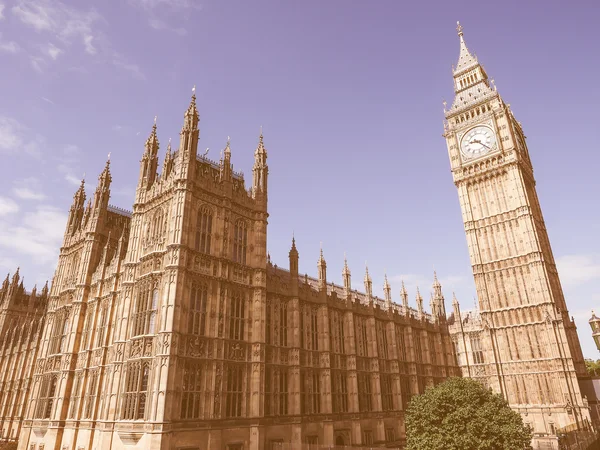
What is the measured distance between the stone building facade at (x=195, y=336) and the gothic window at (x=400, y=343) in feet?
12.8

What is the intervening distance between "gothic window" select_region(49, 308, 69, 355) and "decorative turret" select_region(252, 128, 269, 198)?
2465 centimetres

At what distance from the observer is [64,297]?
4478 cm

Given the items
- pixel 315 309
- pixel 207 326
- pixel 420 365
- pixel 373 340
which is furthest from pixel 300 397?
pixel 420 365

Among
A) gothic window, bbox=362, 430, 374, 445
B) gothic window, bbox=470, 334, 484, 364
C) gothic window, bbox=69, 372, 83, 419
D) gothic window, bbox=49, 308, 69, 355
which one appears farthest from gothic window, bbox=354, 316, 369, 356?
gothic window, bbox=49, 308, 69, 355

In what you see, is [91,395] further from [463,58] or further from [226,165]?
[463,58]

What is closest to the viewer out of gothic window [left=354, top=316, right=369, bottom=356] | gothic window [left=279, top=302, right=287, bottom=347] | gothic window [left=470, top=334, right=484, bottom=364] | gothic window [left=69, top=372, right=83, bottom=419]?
gothic window [left=69, top=372, right=83, bottom=419]

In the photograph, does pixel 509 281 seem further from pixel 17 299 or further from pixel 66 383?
pixel 17 299

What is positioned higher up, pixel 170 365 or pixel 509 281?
pixel 509 281

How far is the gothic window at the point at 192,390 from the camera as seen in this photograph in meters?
28.2

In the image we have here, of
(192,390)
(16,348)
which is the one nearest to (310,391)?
(192,390)

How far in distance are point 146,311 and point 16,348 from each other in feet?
157

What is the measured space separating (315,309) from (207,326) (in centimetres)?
1388

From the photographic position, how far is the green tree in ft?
91.8

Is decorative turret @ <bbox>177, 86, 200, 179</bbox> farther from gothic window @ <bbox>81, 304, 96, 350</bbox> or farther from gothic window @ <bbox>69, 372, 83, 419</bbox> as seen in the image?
gothic window @ <bbox>69, 372, 83, 419</bbox>
